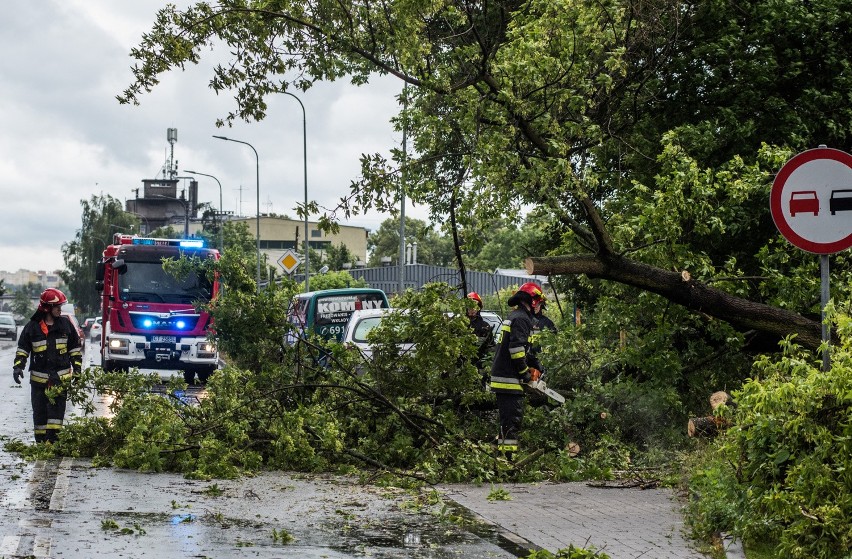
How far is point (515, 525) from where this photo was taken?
789cm

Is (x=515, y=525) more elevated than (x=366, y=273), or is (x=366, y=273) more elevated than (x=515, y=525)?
(x=366, y=273)

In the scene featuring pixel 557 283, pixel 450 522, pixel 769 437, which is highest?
pixel 557 283

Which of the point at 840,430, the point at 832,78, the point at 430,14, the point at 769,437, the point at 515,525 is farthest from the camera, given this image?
the point at 832,78

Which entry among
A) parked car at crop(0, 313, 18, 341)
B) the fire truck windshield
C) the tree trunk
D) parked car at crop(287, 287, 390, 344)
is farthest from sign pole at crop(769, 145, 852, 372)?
parked car at crop(0, 313, 18, 341)

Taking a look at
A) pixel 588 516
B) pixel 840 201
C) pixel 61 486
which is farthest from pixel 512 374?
pixel 61 486

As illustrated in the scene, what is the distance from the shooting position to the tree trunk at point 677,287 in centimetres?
1092

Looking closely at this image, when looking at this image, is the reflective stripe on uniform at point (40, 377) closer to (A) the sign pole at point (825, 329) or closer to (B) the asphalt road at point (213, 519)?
(B) the asphalt road at point (213, 519)

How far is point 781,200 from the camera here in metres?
7.70

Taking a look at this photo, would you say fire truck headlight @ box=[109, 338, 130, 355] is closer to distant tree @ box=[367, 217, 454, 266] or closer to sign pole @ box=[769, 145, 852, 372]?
sign pole @ box=[769, 145, 852, 372]

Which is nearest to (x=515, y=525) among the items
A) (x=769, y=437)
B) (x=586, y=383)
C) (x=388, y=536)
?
(x=388, y=536)

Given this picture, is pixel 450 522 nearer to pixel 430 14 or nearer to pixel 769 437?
pixel 769 437

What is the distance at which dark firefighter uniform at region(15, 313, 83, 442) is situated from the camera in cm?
1195

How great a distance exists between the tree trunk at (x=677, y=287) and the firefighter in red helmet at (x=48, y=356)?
17.4 ft

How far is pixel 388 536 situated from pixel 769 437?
Answer: 2.64 m
